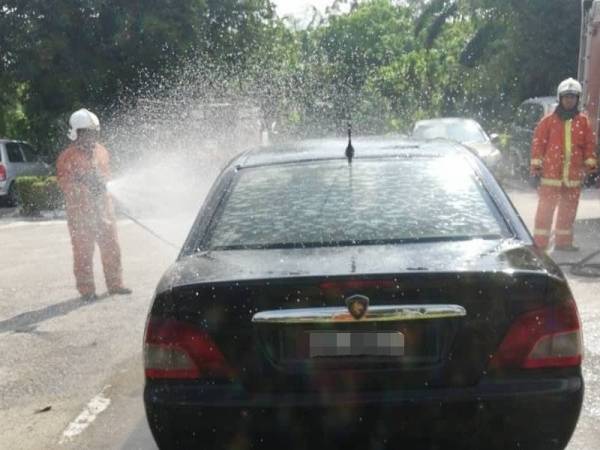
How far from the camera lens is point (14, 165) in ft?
66.4

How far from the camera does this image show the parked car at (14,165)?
64.7ft

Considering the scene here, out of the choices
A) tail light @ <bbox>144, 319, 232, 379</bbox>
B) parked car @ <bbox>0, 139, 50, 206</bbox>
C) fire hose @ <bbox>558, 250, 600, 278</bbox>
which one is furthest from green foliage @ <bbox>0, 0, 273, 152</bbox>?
tail light @ <bbox>144, 319, 232, 379</bbox>

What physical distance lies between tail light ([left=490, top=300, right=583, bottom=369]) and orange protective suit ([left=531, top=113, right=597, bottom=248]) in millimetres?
6656

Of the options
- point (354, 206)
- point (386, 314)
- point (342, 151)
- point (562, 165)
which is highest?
point (342, 151)

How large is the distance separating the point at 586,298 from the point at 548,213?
2.42m

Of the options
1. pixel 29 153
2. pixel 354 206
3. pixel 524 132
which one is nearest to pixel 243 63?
pixel 29 153

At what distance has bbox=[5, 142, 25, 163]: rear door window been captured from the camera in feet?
66.5

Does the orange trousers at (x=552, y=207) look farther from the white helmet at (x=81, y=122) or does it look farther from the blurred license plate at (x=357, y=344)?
the blurred license plate at (x=357, y=344)

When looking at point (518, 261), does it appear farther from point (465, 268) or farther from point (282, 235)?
point (282, 235)

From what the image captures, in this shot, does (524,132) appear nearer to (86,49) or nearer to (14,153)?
(86,49)

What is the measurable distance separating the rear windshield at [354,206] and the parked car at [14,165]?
16624 millimetres

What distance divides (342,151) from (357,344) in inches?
62.1

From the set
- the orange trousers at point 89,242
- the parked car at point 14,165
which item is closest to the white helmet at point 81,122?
the orange trousers at point 89,242

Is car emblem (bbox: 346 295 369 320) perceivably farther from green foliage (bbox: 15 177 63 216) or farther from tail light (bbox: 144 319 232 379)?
green foliage (bbox: 15 177 63 216)
